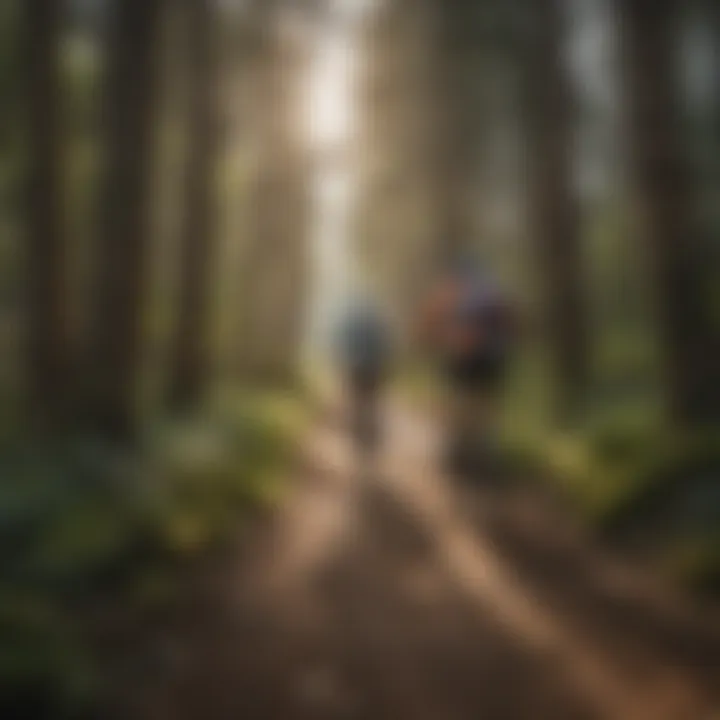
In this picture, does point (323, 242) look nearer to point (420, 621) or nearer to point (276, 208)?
point (276, 208)

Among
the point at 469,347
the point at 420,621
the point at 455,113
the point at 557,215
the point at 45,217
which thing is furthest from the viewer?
the point at 455,113

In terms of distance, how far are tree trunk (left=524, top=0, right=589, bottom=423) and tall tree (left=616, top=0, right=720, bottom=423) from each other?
171mm

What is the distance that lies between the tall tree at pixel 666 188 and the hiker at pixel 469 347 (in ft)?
1.30

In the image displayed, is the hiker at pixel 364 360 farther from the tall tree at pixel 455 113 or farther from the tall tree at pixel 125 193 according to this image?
the tall tree at pixel 125 193

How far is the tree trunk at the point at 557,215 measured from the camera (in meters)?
2.83

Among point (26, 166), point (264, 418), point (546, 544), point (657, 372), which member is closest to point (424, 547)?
point (546, 544)

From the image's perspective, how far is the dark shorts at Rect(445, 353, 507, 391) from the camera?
283cm

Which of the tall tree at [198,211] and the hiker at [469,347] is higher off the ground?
the tall tree at [198,211]

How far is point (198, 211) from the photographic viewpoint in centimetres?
281

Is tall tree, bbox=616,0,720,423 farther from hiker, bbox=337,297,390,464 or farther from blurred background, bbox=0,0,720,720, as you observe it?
hiker, bbox=337,297,390,464

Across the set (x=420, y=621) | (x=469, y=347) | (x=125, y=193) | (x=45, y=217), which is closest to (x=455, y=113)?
(x=469, y=347)

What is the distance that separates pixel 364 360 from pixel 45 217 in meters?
0.83

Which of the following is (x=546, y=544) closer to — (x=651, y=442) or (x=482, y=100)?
(x=651, y=442)

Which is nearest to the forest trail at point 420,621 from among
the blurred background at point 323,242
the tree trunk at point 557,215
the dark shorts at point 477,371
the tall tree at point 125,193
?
the blurred background at point 323,242
